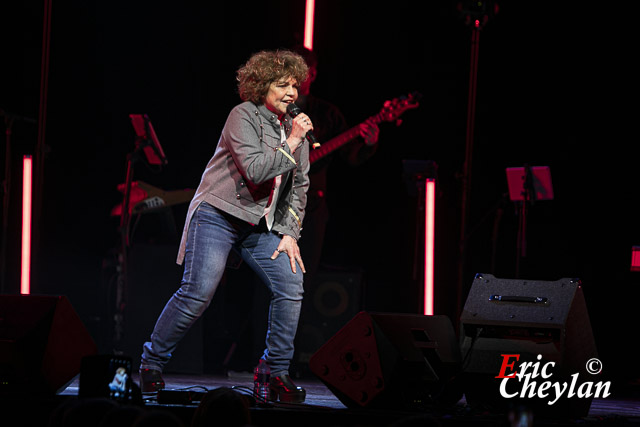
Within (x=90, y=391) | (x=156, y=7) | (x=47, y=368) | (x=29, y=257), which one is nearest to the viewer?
(x=90, y=391)

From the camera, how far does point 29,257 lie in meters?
4.94

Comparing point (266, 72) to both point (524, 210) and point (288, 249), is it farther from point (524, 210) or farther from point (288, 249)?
point (524, 210)

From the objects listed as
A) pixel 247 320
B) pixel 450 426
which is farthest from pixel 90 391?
pixel 247 320

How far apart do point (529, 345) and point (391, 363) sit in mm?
559

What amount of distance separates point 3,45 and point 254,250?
11.8 feet

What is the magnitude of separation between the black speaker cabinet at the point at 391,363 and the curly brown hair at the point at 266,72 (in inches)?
41.8

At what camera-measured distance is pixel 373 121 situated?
532 centimetres

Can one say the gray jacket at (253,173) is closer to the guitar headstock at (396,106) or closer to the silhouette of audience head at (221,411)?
Result: the silhouette of audience head at (221,411)

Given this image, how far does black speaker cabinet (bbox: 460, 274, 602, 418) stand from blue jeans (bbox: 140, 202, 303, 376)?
0.75 m

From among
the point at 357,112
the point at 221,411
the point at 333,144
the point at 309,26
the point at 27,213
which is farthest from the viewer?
the point at 357,112

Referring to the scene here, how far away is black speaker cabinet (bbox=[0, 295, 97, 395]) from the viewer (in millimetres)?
3217

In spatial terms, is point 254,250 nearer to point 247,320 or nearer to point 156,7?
point 247,320

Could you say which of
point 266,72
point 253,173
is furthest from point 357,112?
point 253,173

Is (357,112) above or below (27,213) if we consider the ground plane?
above
